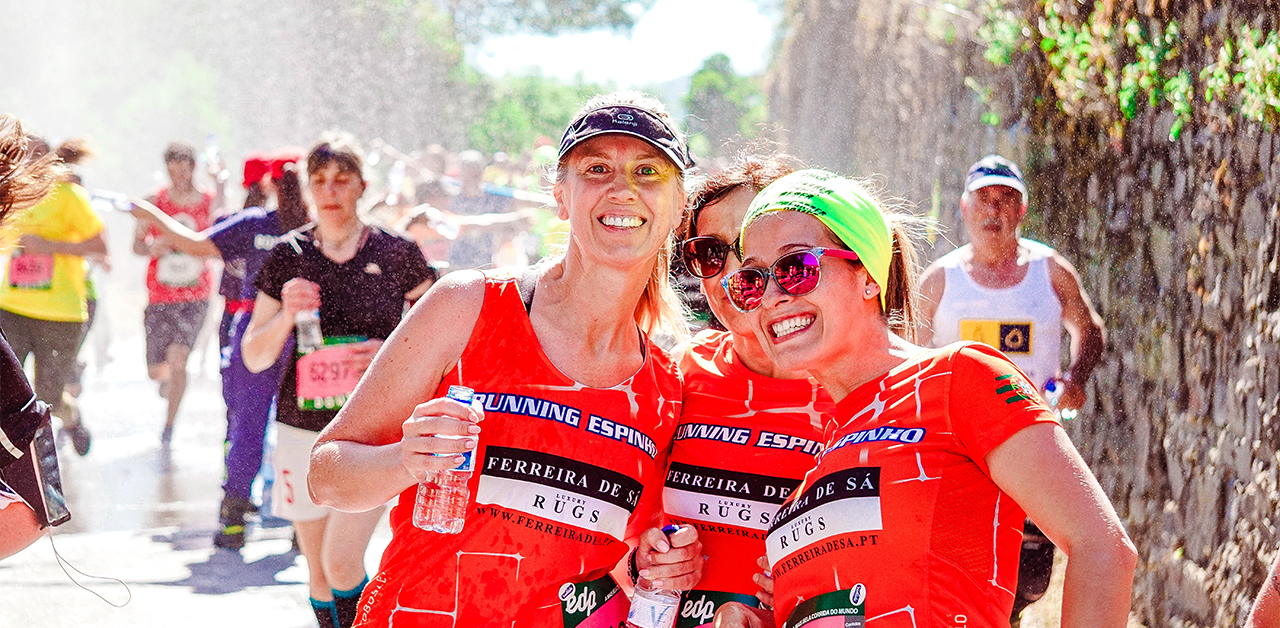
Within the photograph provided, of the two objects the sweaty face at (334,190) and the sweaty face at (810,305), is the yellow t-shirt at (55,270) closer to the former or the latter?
the sweaty face at (334,190)

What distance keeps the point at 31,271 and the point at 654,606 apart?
6.98 m

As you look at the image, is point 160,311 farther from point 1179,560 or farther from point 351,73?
point 351,73

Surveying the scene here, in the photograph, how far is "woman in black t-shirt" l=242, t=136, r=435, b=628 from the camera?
4.78 m

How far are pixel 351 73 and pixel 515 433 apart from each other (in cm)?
2859

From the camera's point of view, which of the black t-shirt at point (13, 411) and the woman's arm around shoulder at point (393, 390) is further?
the black t-shirt at point (13, 411)

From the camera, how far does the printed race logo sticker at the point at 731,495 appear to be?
243 centimetres

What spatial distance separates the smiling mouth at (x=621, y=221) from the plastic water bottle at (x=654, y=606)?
2.23 feet

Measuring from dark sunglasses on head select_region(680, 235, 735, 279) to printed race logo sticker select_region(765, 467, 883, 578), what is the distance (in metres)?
0.71

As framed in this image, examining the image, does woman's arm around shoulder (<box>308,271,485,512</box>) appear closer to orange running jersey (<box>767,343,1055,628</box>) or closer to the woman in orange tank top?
the woman in orange tank top

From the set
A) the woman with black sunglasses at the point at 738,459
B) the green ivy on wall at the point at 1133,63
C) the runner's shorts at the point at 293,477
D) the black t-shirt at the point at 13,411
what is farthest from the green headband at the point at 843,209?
the runner's shorts at the point at 293,477

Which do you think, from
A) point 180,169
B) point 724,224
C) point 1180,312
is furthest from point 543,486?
point 180,169

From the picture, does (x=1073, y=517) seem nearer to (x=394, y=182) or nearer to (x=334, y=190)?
(x=334, y=190)

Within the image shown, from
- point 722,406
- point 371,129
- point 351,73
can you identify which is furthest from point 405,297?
point 351,73

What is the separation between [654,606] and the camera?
2.29 m
